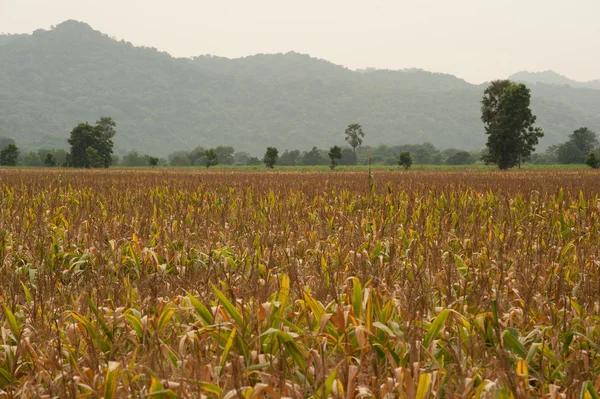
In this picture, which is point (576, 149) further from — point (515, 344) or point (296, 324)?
point (296, 324)

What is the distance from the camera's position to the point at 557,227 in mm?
6426

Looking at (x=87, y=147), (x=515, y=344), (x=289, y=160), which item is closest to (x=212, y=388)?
(x=515, y=344)

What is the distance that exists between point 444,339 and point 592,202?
6.66 meters

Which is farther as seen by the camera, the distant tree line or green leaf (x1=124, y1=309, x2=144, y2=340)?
the distant tree line

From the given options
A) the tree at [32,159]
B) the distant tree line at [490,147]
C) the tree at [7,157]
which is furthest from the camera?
the tree at [32,159]

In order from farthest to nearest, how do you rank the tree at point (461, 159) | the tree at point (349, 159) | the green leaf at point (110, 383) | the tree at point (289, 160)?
the tree at point (289, 160) < the tree at point (349, 159) < the tree at point (461, 159) < the green leaf at point (110, 383)

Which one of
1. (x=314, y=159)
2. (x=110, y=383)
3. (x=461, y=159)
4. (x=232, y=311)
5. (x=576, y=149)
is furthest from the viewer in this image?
(x=314, y=159)

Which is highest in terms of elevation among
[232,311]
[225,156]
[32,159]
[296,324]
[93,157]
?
[225,156]

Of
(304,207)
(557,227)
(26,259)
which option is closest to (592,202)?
(557,227)

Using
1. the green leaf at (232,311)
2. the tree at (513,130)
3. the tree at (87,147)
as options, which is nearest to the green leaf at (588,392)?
the green leaf at (232,311)

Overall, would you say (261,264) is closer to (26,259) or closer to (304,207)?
(26,259)

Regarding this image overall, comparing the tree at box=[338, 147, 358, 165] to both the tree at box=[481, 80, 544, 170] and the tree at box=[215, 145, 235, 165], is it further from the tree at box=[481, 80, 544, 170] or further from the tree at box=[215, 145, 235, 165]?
the tree at box=[481, 80, 544, 170]

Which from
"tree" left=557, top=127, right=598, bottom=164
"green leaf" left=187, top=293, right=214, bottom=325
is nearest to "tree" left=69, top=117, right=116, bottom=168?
"green leaf" left=187, top=293, right=214, bottom=325

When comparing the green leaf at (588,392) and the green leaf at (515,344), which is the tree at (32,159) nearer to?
the green leaf at (515,344)
